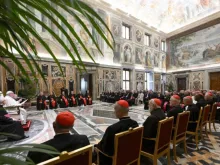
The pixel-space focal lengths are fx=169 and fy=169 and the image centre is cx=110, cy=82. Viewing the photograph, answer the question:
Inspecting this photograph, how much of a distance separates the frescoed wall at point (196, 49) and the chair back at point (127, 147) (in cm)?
1958

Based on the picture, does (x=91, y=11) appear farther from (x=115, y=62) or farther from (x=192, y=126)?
(x=115, y=62)

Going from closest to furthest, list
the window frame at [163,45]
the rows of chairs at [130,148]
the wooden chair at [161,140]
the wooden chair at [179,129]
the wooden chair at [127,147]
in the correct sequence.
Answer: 1. the rows of chairs at [130,148]
2. the wooden chair at [127,147]
3. the wooden chair at [161,140]
4. the wooden chair at [179,129]
5. the window frame at [163,45]

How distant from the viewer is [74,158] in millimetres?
1396

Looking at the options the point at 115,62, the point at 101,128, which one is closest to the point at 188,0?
the point at 115,62

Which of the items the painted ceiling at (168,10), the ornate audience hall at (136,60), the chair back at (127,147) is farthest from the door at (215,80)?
the chair back at (127,147)

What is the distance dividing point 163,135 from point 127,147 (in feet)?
3.09

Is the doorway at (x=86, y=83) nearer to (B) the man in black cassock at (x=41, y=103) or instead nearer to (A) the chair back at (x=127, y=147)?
(B) the man in black cassock at (x=41, y=103)

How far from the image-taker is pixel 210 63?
1891 centimetres

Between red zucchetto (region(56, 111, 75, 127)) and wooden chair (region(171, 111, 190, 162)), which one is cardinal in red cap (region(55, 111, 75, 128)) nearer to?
red zucchetto (region(56, 111, 75, 127))

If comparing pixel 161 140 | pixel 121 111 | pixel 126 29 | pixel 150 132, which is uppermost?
pixel 126 29

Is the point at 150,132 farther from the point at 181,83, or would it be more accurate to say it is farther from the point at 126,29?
the point at 181,83

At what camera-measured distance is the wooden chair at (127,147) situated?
2.05m

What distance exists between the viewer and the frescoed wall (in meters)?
18.5

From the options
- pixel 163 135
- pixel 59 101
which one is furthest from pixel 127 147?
pixel 59 101
